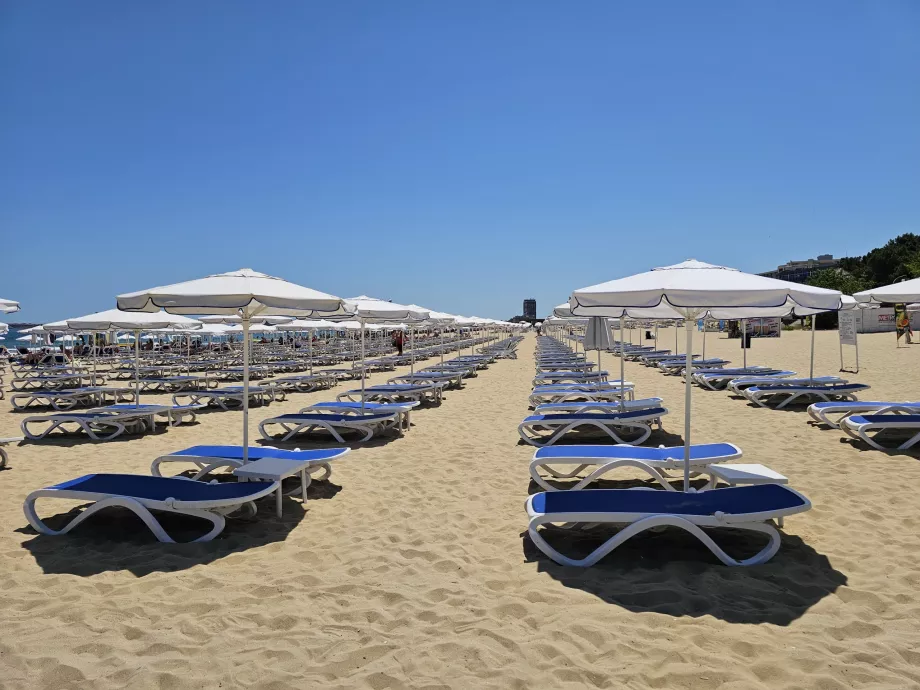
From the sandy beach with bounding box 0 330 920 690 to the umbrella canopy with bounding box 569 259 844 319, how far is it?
5.09 feet

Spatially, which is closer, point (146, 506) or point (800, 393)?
point (146, 506)

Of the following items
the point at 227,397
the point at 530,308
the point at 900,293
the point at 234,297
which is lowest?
the point at 227,397

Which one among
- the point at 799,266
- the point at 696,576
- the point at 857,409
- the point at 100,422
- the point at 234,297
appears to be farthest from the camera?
the point at 799,266

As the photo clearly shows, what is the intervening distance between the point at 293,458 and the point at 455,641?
2.87 metres

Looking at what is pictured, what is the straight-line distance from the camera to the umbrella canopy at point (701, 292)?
366 cm

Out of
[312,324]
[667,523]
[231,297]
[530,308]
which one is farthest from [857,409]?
[530,308]

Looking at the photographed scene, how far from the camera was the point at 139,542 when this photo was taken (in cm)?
389

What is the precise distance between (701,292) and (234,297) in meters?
3.21

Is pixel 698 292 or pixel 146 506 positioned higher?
pixel 698 292

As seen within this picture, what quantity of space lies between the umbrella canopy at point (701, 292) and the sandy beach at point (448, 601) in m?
1.55

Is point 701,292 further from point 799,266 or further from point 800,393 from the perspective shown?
point 799,266

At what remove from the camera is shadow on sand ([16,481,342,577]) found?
11.6 feet

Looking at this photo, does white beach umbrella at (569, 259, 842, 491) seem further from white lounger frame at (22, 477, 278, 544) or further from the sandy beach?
white lounger frame at (22, 477, 278, 544)

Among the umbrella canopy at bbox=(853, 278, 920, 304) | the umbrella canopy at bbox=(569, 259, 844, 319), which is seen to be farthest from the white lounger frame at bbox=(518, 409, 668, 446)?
the umbrella canopy at bbox=(853, 278, 920, 304)
